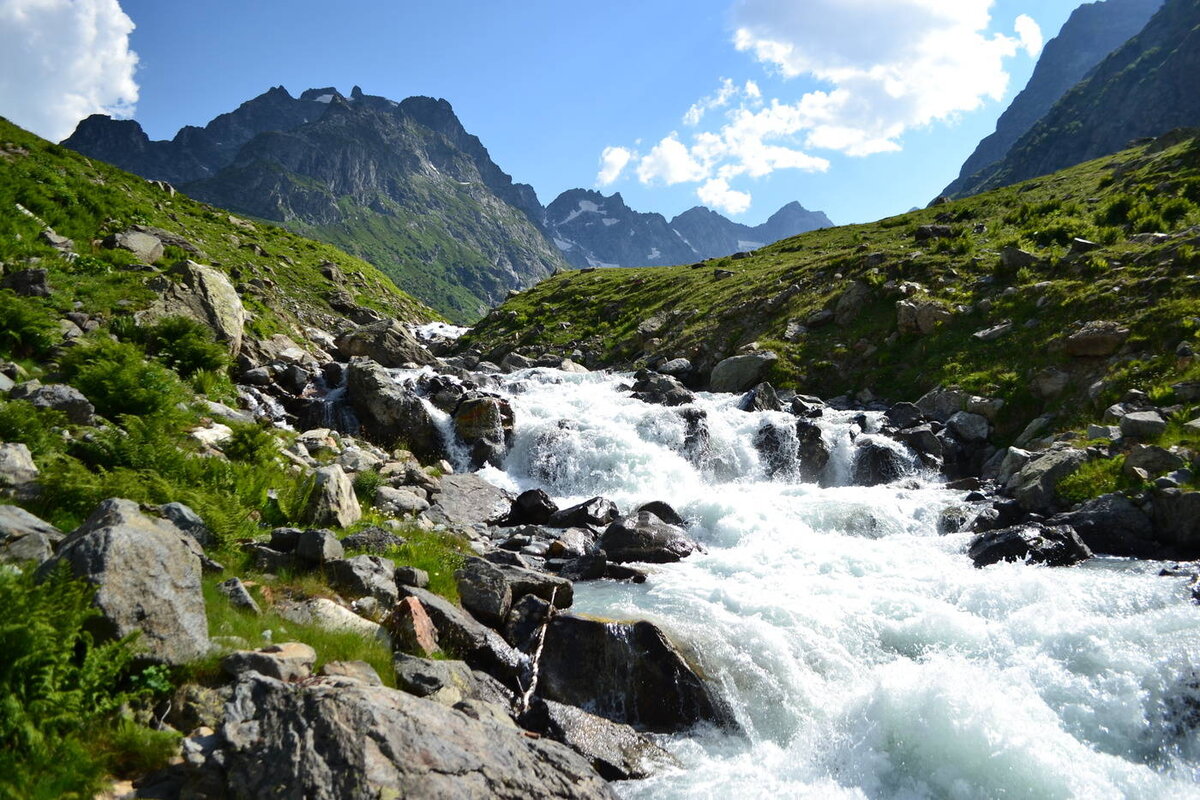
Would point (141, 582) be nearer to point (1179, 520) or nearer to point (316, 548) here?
point (316, 548)

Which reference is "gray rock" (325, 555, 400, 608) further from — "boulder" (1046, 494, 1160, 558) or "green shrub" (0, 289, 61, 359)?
"boulder" (1046, 494, 1160, 558)

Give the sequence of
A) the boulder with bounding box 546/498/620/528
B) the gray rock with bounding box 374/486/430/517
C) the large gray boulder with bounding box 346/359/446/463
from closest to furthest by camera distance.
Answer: the gray rock with bounding box 374/486/430/517 → the boulder with bounding box 546/498/620/528 → the large gray boulder with bounding box 346/359/446/463

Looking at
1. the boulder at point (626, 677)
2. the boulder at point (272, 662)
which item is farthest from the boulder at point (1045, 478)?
the boulder at point (272, 662)

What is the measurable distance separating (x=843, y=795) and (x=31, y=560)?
9.94 meters

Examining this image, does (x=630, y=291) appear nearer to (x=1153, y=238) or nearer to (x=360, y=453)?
(x=1153, y=238)

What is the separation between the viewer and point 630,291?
60406mm

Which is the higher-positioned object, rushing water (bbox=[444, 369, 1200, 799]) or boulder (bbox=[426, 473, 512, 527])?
boulder (bbox=[426, 473, 512, 527])

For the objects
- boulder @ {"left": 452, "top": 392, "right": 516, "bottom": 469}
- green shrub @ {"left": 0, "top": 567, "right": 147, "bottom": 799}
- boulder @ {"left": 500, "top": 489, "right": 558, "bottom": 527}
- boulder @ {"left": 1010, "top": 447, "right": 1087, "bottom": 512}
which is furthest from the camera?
boulder @ {"left": 452, "top": 392, "right": 516, "bottom": 469}

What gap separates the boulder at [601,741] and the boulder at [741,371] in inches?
1022

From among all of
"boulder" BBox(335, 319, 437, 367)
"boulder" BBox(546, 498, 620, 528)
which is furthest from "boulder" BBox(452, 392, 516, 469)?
"boulder" BBox(335, 319, 437, 367)

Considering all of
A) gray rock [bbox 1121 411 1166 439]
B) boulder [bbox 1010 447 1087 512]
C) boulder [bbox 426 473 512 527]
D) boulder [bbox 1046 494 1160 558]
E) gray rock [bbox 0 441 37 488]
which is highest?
gray rock [bbox 0 441 37 488]

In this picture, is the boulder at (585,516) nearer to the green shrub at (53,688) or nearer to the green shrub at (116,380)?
the green shrub at (116,380)

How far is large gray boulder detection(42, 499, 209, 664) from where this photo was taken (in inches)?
227

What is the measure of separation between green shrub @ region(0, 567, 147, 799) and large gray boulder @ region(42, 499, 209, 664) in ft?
0.55
